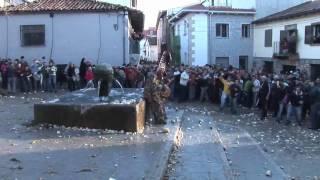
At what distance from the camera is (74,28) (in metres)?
29.8

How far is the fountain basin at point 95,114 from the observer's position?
12.8m

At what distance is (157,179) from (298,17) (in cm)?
2844

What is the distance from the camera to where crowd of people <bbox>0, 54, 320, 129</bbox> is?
19.2 meters

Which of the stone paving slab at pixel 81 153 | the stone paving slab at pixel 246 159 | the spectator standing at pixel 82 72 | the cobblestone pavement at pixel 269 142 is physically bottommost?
the cobblestone pavement at pixel 269 142

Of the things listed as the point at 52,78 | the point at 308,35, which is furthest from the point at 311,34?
the point at 52,78

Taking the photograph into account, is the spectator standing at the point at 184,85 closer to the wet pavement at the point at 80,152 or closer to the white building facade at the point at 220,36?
the wet pavement at the point at 80,152

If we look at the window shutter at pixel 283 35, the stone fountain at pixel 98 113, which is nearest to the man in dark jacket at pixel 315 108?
the stone fountain at pixel 98 113

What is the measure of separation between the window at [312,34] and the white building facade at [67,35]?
10.8 m

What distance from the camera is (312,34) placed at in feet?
106

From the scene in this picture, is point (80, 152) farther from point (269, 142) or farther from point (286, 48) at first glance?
point (286, 48)

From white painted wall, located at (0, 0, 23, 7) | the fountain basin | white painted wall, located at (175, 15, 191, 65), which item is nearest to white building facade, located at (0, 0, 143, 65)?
white painted wall, located at (0, 0, 23, 7)

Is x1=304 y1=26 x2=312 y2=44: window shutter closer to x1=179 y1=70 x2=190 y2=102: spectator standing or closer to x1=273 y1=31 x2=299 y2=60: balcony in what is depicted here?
x1=273 y1=31 x2=299 y2=60: balcony

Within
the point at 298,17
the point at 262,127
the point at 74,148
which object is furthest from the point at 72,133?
the point at 298,17

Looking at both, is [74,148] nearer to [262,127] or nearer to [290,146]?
[290,146]
